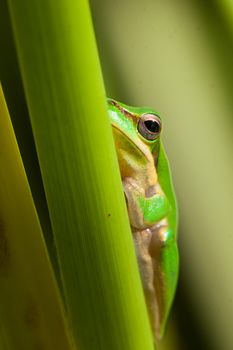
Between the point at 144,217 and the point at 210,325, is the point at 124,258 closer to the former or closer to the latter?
the point at 144,217

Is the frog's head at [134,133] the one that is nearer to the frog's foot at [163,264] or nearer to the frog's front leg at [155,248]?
the frog's front leg at [155,248]

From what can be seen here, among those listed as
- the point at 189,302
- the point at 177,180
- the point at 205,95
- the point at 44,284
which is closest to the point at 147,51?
the point at 205,95

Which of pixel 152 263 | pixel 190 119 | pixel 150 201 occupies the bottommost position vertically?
pixel 152 263

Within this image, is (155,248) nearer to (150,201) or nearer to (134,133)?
(150,201)

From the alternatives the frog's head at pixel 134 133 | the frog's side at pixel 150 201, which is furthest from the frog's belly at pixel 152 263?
the frog's head at pixel 134 133

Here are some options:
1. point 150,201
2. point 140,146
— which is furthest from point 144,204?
→ point 140,146

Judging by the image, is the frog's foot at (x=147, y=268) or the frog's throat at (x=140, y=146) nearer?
the frog's throat at (x=140, y=146)

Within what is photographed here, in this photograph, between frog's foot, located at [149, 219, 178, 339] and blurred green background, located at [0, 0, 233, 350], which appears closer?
blurred green background, located at [0, 0, 233, 350]

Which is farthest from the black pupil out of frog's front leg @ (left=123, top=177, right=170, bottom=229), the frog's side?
frog's front leg @ (left=123, top=177, right=170, bottom=229)

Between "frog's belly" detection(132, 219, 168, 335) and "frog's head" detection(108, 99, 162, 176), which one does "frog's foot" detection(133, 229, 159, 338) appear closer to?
"frog's belly" detection(132, 219, 168, 335)
